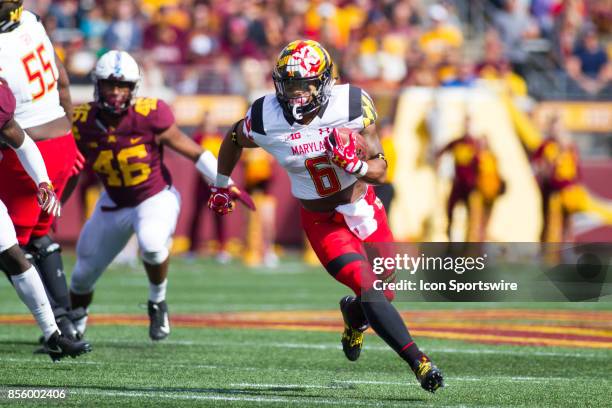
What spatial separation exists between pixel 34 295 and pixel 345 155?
1.69 meters

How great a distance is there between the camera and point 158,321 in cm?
758

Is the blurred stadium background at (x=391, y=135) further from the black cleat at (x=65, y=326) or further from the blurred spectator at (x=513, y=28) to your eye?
the black cleat at (x=65, y=326)

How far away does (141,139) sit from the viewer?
757 centimetres

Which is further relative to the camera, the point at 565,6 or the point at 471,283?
the point at 565,6

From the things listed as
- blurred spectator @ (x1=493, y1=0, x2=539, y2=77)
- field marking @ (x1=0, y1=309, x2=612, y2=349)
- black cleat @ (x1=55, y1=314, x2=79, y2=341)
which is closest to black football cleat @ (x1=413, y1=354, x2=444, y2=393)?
black cleat @ (x1=55, y1=314, x2=79, y2=341)

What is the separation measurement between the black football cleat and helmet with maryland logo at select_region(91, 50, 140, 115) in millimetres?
2948

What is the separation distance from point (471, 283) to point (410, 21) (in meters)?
11.8

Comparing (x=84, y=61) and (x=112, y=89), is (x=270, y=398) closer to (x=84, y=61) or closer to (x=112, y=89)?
(x=112, y=89)

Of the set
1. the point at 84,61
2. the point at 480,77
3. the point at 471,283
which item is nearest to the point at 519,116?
the point at 480,77

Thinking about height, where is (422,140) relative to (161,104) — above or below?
below

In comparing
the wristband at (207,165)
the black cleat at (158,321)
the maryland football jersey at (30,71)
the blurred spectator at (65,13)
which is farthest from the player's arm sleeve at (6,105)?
the blurred spectator at (65,13)

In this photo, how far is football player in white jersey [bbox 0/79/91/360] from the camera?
587 cm

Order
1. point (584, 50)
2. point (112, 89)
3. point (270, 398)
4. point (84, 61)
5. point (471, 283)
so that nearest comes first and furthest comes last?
point (270, 398), point (471, 283), point (112, 89), point (84, 61), point (584, 50)

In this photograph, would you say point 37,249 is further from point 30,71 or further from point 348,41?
point 348,41
